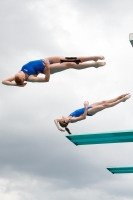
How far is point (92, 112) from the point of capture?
16109 mm

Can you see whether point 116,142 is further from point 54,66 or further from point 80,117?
point 54,66

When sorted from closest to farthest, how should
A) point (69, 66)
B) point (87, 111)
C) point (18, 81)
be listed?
point (18, 81)
point (69, 66)
point (87, 111)

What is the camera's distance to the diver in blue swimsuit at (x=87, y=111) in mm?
15977

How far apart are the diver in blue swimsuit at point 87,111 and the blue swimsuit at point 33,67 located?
284 centimetres

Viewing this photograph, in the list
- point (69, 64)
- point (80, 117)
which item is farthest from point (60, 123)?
point (69, 64)

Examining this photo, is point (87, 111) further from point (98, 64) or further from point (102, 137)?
point (98, 64)

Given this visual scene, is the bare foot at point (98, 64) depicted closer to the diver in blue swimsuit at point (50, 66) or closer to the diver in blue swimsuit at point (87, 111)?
the diver in blue swimsuit at point (50, 66)

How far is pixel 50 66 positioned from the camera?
13.4 m

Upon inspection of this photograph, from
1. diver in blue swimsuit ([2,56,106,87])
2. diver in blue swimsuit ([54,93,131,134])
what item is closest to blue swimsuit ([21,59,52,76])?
diver in blue swimsuit ([2,56,106,87])

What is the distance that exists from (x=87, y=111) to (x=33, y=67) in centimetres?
316

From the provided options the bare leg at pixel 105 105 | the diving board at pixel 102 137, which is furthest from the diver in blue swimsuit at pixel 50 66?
the diving board at pixel 102 137

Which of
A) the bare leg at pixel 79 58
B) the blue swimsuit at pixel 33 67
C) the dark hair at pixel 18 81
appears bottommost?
the dark hair at pixel 18 81

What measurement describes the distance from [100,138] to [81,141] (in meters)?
0.68

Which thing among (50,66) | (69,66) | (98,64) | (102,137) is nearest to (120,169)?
(102,137)
